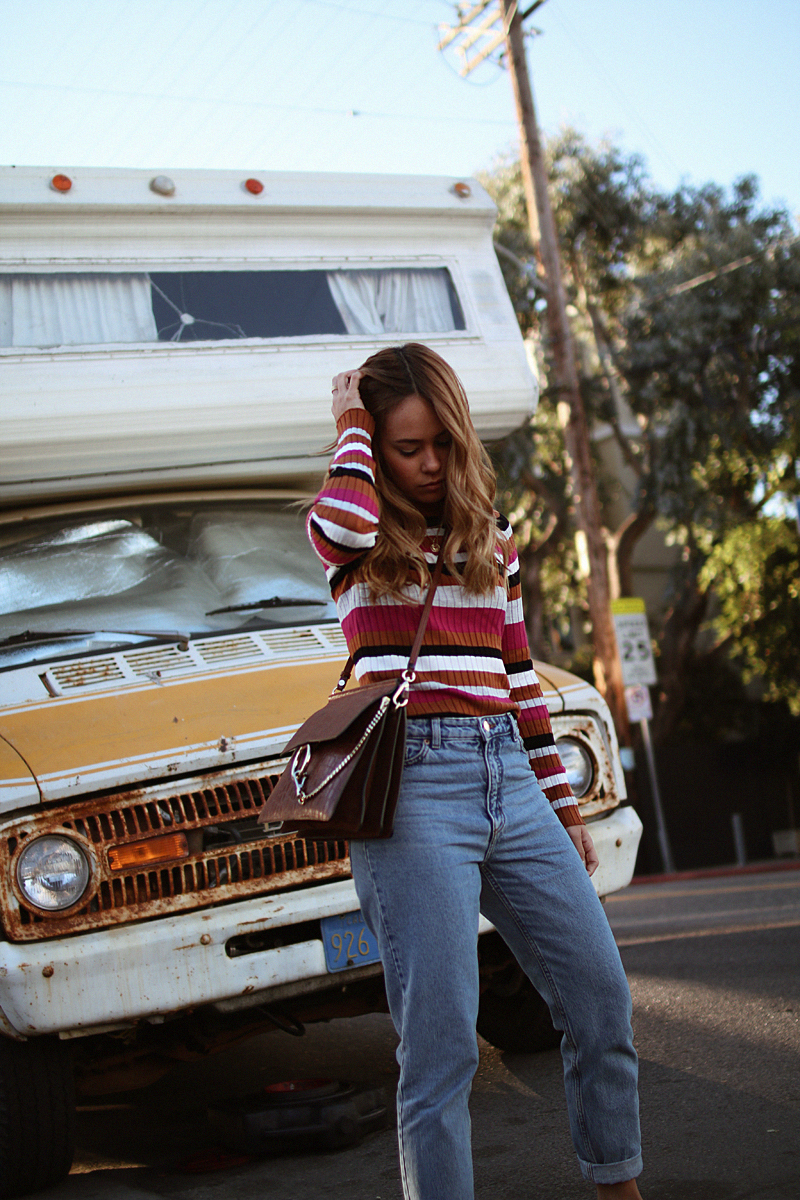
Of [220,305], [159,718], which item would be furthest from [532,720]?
[220,305]

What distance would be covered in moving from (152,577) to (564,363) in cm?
1203

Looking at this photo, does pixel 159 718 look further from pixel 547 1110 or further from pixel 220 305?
pixel 220 305

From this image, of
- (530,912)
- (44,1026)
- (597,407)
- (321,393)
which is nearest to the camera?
(530,912)

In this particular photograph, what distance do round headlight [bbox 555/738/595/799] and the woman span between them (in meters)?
1.55

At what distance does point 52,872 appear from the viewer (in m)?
3.39

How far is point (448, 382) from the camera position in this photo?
8.29ft

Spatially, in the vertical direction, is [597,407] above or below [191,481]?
above

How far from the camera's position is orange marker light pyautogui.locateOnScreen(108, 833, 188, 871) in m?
3.45

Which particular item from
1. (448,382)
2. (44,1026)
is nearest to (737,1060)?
(44,1026)

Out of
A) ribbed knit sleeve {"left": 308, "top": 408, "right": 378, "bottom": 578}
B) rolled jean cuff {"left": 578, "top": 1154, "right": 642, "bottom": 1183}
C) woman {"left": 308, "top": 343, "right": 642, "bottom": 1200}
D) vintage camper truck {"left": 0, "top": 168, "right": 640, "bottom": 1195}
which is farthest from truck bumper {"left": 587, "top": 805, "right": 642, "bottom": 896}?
ribbed knit sleeve {"left": 308, "top": 408, "right": 378, "bottom": 578}

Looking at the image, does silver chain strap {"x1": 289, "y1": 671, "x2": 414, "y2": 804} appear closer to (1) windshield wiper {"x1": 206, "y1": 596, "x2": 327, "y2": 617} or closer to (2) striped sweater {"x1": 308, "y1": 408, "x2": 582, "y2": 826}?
(2) striped sweater {"x1": 308, "y1": 408, "x2": 582, "y2": 826}

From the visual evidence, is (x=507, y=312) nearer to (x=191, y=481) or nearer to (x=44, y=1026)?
(x=191, y=481)

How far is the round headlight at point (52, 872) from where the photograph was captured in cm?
336

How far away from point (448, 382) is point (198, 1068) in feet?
12.9
